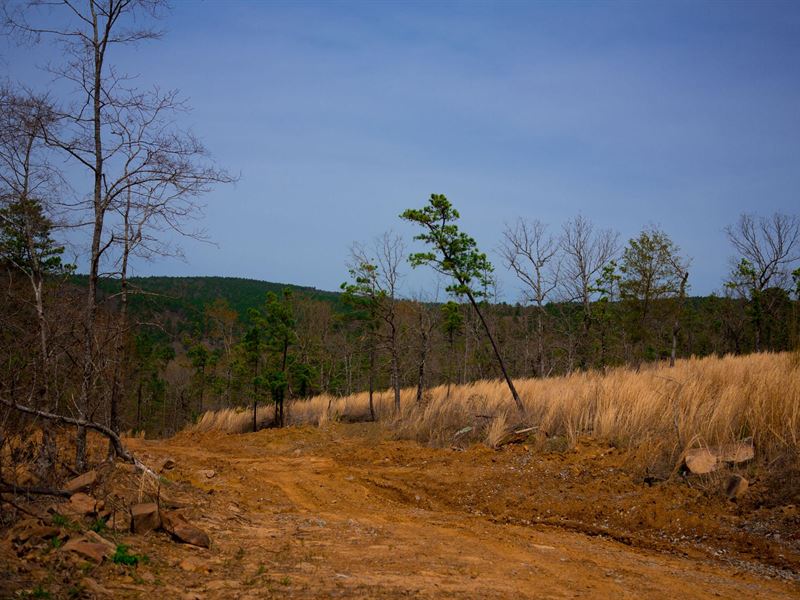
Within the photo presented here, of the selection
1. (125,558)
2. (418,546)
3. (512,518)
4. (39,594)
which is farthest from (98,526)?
(512,518)

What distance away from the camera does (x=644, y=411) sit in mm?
10391

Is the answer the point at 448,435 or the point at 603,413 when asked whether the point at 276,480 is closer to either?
the point at 448,435

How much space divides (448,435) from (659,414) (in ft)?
17.7

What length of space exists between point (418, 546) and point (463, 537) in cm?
84

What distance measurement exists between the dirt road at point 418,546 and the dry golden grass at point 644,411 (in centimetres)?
110

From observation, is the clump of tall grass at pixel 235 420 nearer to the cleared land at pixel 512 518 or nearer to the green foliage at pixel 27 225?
the cleared land at pixel 512 518

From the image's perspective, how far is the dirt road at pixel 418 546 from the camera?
203 inches

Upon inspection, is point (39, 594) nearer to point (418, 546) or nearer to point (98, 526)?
point (98, 526)

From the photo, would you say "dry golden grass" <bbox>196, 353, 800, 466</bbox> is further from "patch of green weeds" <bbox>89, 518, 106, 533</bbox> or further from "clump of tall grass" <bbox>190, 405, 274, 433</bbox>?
"clump of tall grass" <bbox>190, 405, 274, 433</bbox>

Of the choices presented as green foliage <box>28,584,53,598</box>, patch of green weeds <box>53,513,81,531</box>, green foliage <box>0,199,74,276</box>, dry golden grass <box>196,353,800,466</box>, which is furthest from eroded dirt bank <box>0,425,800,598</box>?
green foliage <box>0,199,74,276</box>

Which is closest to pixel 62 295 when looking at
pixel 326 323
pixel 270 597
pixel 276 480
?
pixel 276 480

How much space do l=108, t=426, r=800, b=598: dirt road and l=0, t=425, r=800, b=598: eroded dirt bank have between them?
0.08ft

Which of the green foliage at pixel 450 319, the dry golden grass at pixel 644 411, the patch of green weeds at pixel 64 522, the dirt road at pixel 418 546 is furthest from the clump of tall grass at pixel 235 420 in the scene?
the patch of green weeds at pixel 64 522

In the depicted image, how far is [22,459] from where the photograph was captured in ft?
22.3
